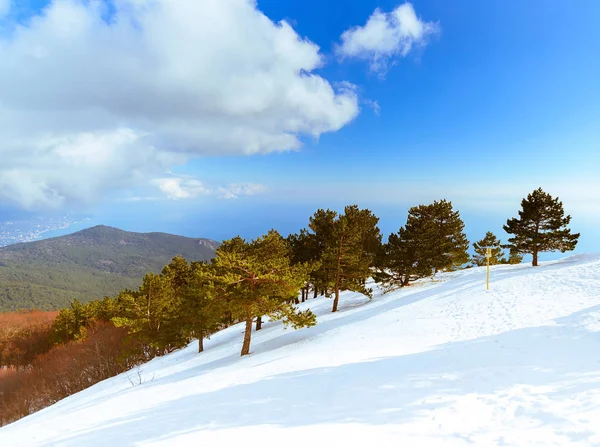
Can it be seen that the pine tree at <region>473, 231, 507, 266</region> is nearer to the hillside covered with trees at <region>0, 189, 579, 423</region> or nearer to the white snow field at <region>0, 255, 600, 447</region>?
the hillside covered with trees at <region>0, 189, 579, 423</region>

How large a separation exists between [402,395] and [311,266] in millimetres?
12491

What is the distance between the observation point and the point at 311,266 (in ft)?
69.3

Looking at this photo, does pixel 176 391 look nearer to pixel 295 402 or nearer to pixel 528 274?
pixel 295 402

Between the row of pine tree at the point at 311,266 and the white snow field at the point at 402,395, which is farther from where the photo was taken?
the row of pine tree at the point at 311,266

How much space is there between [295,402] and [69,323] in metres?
64.1

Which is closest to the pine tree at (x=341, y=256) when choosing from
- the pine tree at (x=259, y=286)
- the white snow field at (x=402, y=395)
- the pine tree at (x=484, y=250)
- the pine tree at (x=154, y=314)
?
the pine tree at (x=259, y=286)

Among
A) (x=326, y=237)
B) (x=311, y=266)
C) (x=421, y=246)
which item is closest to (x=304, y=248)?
(x=326, y=237)

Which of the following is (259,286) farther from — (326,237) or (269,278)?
(326,237)

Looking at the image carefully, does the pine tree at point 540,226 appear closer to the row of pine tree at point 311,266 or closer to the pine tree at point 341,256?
the row of pine tree at point 311,266

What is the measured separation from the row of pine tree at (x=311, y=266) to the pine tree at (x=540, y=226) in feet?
0.25

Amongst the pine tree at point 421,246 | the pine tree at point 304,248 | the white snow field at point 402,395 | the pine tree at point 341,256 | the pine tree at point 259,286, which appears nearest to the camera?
the white snow field at point 402,395

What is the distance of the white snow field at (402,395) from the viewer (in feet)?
23.8

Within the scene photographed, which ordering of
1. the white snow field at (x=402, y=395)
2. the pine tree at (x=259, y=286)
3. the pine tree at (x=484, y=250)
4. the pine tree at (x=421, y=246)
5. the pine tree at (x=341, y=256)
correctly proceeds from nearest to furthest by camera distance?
the white snow field at (x=402, y=395) → the pine tree at (x=259, y=286) → the pine tree at (x=341, y=256) → the pine tree at (x=421, y=246) → the pine tree at (x=484, y=250)

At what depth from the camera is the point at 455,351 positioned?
12.4 metres
